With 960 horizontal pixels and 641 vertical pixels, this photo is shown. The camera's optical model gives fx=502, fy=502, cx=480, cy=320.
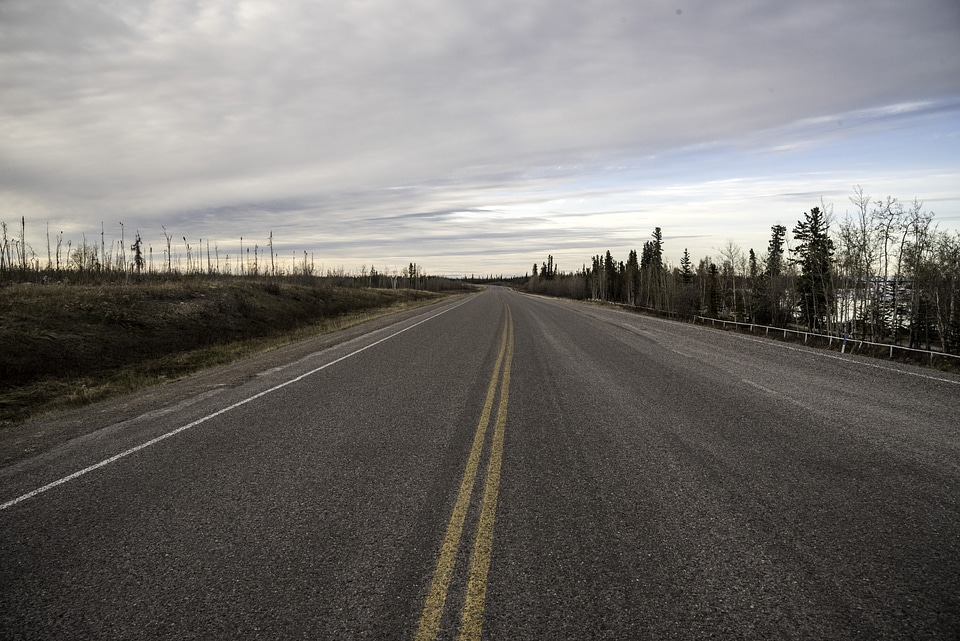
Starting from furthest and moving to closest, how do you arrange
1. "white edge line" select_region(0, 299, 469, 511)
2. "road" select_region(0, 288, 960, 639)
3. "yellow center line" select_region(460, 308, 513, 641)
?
"white edge line" select_region(0, 299, 469, 511)
"road" select_region(0, 288, 960, 639)
"yellow center line" select_region(460, 308, 513, 641)

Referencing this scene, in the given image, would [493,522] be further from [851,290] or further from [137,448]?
[851,290]

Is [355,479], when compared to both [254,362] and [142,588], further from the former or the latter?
[254,362]

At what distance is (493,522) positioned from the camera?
3.92m

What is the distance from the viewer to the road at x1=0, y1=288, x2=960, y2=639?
2865 mm

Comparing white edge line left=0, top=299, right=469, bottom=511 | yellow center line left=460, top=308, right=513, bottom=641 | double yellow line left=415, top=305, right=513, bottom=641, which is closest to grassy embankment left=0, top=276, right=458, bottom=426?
white edge line left=0, top=299, right=469, bottom=511

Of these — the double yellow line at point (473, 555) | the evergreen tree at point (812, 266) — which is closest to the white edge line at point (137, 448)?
the double yellow line at point (473, 555)

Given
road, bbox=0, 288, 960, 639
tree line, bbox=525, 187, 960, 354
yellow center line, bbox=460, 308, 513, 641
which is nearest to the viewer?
yellow center line, bbox=460, 308, 513, 641

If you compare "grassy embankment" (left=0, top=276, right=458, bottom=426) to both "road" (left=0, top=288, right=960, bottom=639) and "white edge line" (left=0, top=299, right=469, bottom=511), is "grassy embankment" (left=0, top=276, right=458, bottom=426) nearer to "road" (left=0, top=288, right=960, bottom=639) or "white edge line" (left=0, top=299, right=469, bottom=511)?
"white edge line" (left=0, top=299, right=469, bottom=511)

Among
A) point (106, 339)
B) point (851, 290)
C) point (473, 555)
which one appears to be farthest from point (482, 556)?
point (851, 290)

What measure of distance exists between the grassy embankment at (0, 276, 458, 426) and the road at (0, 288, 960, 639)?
Result: 241 inches

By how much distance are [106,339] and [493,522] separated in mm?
18678

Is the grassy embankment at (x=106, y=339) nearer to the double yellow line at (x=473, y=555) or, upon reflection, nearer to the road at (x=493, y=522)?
the road at (x=493, y=522)

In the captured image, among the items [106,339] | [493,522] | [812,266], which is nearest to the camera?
[493,522]

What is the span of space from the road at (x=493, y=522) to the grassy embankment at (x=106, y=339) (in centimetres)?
612
